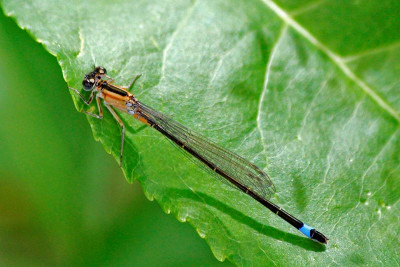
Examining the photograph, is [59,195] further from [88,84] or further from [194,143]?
[194,143]

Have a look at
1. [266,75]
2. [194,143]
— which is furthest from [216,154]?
[266,75]

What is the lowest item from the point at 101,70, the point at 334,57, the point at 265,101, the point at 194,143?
the point at 194,143

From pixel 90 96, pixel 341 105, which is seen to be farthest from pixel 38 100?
pixel 341 105

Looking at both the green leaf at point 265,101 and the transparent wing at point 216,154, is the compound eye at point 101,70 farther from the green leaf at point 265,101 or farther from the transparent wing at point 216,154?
the transparent wing at point 216,154

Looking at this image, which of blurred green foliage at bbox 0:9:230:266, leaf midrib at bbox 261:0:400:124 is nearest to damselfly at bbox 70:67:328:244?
blurred green foliage at bbox 0:9:230:266

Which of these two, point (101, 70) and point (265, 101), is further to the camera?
point (265, 101)

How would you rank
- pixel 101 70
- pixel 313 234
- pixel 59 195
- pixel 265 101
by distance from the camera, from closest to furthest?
1. pixel 313 234
2. pixel 101 70
3. pixel 265 101
4. pixel 59 195

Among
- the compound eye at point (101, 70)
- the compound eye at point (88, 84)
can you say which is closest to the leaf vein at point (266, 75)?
the compound eye at point (101, 70)
